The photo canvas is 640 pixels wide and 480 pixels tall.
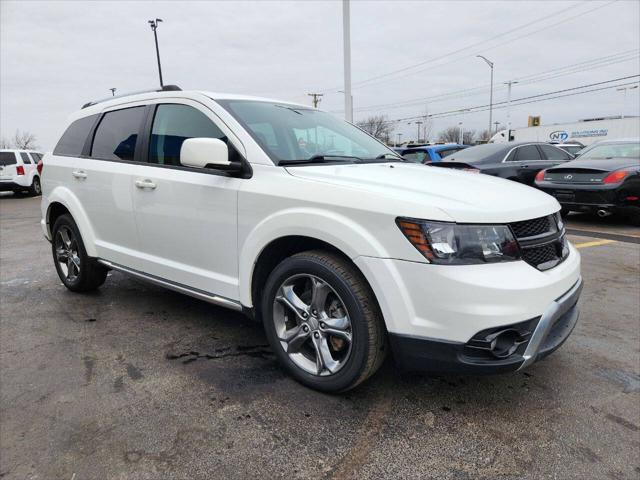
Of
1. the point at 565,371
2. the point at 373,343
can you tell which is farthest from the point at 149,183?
the point at 565,371

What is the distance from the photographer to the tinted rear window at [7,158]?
1814cm

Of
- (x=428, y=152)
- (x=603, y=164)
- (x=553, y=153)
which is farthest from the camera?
(x=428, y=152)

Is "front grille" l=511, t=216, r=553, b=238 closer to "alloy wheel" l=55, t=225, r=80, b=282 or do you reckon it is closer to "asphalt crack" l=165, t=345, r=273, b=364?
"asphalt crack" l=165, t=345, r=273, b=364

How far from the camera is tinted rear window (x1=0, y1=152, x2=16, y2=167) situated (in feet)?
59.5

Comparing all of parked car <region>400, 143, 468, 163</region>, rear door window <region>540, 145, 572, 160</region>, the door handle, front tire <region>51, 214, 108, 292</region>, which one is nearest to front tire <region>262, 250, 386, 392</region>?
the door handle

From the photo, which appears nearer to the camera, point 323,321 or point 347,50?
point 323,321

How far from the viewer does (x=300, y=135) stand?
3336mm

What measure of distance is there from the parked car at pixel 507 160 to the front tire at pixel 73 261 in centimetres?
638

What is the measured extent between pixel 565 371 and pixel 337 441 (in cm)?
162

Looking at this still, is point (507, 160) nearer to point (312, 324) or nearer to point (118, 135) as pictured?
point (118, 135)

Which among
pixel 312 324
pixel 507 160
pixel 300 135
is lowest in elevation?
pixel 312 324

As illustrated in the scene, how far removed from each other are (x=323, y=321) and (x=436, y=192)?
3.01ft

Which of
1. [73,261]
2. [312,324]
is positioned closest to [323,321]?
[312,324]

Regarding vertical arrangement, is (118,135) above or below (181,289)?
above
